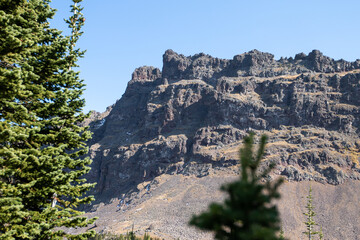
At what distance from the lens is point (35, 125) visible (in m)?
13.0

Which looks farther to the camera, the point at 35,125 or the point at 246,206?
the point at 35,125

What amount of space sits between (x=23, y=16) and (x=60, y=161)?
305 inches

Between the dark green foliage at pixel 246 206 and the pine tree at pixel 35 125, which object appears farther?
the pine tree at pixel 35 125

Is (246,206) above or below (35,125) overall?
below

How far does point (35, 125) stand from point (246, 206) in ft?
37.9

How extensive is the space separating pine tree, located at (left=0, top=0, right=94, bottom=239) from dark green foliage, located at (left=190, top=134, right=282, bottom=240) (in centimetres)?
887

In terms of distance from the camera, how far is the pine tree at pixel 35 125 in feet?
36.8

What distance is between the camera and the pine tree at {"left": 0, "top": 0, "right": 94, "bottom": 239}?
11227mm

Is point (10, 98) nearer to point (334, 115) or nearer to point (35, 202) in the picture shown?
point (35, 202)

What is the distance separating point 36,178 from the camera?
1236cm

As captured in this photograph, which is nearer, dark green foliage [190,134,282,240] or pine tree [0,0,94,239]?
dark green foliage [190,134,282,240]

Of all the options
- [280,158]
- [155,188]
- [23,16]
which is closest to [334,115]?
[280,158]

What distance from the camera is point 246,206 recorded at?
4566mm

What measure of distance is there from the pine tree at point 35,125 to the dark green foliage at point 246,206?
349 inches
